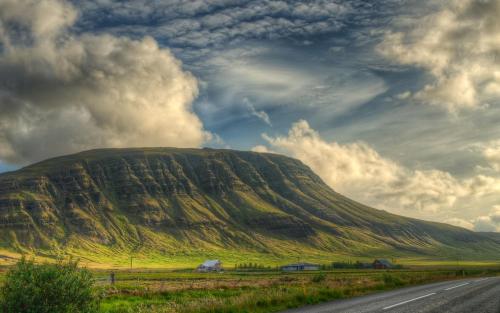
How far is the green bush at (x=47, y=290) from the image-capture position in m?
17.2

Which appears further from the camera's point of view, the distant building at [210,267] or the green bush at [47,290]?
the distant building at [210,267]

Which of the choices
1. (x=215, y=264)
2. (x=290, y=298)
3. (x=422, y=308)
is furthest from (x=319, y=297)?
(x=215, y=264)

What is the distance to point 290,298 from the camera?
29328 mm

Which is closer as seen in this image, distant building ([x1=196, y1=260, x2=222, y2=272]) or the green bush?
the green bush

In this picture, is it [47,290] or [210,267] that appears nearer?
[47,290]

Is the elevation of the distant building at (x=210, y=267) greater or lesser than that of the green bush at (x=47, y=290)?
greater

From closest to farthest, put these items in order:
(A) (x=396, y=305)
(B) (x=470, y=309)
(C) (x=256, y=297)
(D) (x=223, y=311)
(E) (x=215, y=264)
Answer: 1. (B) (x=470, y=309)
2. (A) (x=396, y=305)
3. (D) (x=223, y=311)
4. (C) (x=256, y=297)
5. (E) (x=215, y=264)

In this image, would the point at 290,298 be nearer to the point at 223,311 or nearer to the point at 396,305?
the point at 223,311

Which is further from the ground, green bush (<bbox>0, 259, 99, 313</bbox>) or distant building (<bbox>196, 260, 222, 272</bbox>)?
distant building (<bbox>196, 260, 222, 272</bbox>)

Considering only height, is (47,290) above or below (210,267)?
below

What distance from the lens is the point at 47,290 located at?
1781 centimetres

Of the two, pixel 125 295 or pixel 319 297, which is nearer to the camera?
pixel 319 297

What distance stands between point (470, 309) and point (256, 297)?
42.5ft

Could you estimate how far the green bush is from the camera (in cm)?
1725
